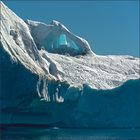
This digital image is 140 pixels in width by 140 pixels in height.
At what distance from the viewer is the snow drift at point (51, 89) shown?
3900 centimetres

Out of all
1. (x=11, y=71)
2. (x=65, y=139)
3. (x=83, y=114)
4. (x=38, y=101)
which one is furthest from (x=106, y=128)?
(x=65, y=139)

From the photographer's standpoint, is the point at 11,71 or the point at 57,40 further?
the point at 57,40

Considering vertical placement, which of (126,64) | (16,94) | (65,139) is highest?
(126,64)

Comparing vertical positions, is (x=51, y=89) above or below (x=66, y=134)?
above

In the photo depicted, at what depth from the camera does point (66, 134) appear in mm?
36250

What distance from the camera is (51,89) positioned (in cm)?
4212

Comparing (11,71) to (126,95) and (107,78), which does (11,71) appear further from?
(107,78)

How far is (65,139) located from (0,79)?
31.1 feet

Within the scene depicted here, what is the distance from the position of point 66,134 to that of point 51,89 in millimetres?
6620

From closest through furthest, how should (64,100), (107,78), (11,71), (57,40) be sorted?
A: 1. (11,71)
2. (64,100)
3. (107,78)
4. (57,40)

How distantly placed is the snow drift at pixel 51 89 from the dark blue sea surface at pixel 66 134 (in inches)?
41.1

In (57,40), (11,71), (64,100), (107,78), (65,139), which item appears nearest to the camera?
(65,139)

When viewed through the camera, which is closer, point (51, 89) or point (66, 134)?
point (66, 134)

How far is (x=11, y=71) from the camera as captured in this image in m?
38.7
